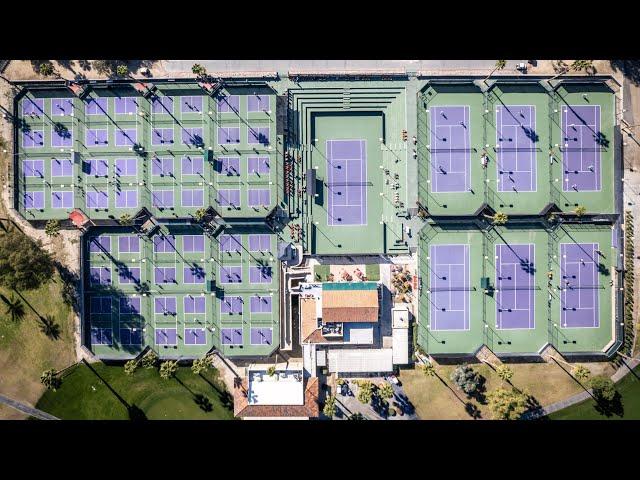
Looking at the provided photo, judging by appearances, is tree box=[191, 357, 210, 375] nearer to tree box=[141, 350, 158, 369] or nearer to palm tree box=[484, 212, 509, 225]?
tree box=[141, 350, 158, 369]

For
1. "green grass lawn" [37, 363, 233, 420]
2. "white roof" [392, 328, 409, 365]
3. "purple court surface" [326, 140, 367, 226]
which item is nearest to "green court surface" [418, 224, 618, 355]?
"white roof" [392, 328, 409, 365]

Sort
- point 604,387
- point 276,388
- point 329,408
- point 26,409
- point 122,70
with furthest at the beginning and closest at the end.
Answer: point 26,409
point 276,388
point 122,70
point 604,387
point 329,408

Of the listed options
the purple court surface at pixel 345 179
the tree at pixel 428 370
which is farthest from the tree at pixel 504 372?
the purple court surface at pixel 345 179

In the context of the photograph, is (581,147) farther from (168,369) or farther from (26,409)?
(26,409)

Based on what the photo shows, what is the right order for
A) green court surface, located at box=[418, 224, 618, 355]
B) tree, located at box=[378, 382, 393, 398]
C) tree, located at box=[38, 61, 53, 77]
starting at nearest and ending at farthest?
tree, located at box=[378, 382, 393, 398]
tree, located at box=[38, 61, 53, 77]
green court surface, located at box=[418, 224, 618, 355]

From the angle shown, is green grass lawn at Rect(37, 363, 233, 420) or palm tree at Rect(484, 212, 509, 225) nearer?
palm tree at Rect(484, 212, 509, 225)

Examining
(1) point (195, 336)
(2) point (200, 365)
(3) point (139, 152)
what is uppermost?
(3) point (139, 152)

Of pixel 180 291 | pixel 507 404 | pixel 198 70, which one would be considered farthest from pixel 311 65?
pixel 507 404

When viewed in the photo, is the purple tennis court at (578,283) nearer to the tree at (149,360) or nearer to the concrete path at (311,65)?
the concrete path at (311,65)
